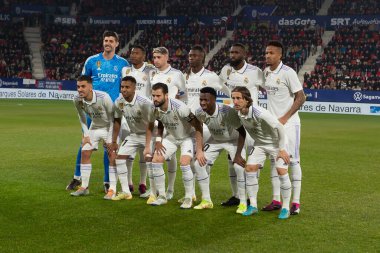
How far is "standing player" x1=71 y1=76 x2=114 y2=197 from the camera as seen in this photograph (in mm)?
9867

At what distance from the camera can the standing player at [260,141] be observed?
328 inches

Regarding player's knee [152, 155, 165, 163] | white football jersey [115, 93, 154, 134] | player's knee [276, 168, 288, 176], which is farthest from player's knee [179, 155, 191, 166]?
player's knee [276, 168, 288, 176]

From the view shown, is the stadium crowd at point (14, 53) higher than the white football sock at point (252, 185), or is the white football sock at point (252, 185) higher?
the stadium crowd at point (14, 53)

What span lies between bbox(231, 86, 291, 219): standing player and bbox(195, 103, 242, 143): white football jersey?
297mm

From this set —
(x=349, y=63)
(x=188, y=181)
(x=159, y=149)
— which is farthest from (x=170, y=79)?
(x=349, y=63)

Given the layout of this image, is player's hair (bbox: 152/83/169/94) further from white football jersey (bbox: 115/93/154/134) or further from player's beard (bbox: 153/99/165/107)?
white football jersey (bbox: 115/93/154/134)

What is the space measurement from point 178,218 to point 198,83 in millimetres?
2379

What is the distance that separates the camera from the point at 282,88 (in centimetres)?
888

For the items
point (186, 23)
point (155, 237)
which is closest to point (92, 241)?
point (155, 237)

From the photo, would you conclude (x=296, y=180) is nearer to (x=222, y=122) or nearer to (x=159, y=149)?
(x=222, y=122)

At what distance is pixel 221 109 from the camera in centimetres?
891

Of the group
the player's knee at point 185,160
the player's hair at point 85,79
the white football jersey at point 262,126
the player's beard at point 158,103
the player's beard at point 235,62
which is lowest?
the player's knee at point 185,160

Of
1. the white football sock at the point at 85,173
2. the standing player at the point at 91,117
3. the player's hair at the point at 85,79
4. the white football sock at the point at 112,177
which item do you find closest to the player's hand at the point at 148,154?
the white football sock at the point at 112,177

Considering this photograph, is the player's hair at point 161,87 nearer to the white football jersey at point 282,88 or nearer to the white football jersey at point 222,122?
the white football jersey at point 222,122
